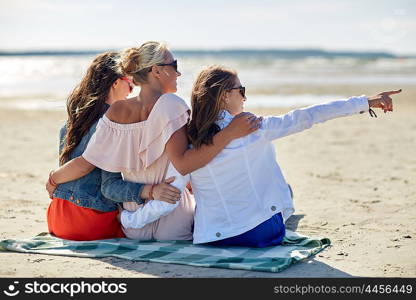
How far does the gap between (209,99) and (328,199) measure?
7.71 ft

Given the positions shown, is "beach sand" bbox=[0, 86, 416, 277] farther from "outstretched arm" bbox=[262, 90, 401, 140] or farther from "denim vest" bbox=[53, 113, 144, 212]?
"outstretched arm" bbox=[262, 90, 401, 140]

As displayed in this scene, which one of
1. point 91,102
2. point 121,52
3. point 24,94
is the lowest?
point 24,94

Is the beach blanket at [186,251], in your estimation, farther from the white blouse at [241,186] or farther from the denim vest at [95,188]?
the denim vest at [95,188]

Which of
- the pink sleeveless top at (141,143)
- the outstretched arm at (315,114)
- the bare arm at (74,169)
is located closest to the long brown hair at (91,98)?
the bare arm at (74,169)

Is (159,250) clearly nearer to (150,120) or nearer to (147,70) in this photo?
(150,120)

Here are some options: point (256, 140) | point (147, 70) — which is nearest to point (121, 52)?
point (147, 70)

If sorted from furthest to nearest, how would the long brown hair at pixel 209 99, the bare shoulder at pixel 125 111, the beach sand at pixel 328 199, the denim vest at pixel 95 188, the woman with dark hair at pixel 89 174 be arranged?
the woman with dark hair at pixel 89 174, the denim vest at pixel 95 188, the bare shoulder at pixel 125 111, the long brown hair at pixel 209 99, the beach sand at pixel 328 199

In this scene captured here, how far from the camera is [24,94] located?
66.2 feet

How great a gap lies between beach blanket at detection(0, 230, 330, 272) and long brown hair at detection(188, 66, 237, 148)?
74cm

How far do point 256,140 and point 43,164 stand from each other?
15.7 ft

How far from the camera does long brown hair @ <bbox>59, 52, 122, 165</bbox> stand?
4727 millimetres

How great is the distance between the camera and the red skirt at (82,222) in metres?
4.74

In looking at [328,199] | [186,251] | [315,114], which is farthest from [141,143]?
[328,199]

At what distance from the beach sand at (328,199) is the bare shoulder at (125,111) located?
948 mm
